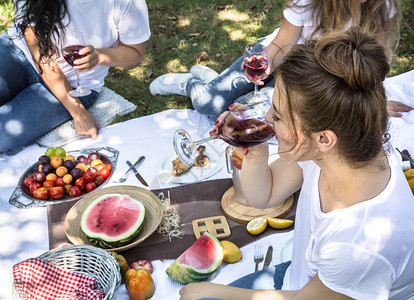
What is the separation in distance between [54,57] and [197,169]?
1477 mm

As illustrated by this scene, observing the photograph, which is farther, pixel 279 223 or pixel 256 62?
pixel 256 62

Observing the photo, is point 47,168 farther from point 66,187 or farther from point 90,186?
point 90,186

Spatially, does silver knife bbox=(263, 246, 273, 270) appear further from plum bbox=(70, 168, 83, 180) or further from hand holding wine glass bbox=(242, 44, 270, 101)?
plum bbox=(70, 168, 83, 180)

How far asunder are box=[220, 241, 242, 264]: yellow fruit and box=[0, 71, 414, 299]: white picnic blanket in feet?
0.14

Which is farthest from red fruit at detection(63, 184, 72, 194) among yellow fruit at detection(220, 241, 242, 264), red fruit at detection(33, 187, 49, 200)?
yellow fruit at detection(220, 241, 242, 264)

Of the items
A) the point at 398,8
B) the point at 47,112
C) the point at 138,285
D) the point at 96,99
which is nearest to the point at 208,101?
the point at 96,99

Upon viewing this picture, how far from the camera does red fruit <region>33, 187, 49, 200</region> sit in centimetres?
284

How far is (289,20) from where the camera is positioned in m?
3.12

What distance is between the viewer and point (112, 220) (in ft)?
8.02

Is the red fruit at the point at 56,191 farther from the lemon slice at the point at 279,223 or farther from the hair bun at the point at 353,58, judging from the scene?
the hair bun at the point at 353,58

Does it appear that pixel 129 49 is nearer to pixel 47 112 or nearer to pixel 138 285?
pixel 47 112

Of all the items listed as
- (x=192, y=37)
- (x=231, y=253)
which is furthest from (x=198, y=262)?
(x=192, y=37)

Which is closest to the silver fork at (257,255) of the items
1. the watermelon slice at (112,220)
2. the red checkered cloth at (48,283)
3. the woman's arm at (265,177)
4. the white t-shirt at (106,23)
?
the woman's arm at (265,177)

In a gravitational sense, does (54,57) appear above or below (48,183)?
above
